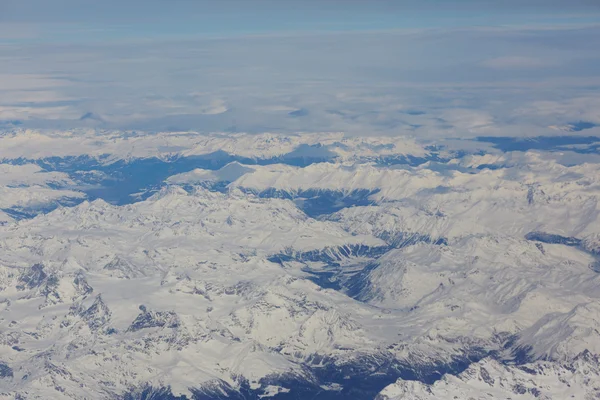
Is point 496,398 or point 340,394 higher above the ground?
point 496,398

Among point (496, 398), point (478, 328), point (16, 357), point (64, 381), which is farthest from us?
point (478, 328)

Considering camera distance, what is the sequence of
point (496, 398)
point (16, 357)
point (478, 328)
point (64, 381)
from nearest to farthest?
1. point (496, 398)
2. point (64, 381)
3. point (16, 357)
4. point (478, 328)

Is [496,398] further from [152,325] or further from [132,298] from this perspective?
[132,298]

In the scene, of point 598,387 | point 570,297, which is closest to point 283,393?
point 598,387

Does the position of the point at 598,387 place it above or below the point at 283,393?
A: above

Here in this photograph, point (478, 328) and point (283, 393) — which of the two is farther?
point (478, 328)

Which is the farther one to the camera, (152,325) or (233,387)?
(152,325)

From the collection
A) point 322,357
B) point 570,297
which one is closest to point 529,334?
point 570,297

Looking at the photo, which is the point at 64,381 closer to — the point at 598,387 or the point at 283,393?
the point at 283,393
